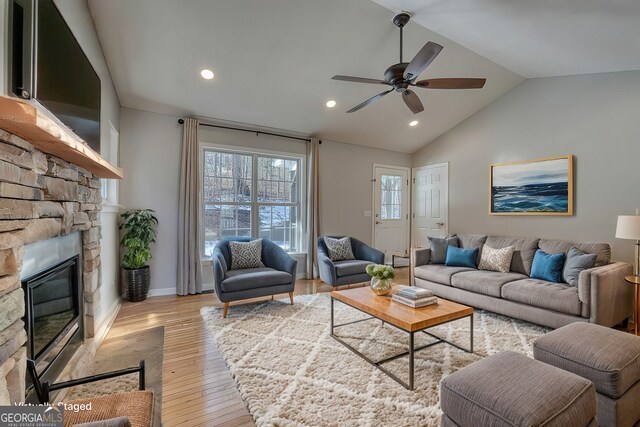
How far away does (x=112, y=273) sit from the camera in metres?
3.54

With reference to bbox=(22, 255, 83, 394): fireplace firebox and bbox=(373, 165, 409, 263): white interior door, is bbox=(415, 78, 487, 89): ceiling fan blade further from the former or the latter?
bbox=(373, 165, 409, 263): white interior door

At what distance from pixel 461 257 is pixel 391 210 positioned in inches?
89.3

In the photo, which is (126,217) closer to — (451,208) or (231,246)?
(231,246)

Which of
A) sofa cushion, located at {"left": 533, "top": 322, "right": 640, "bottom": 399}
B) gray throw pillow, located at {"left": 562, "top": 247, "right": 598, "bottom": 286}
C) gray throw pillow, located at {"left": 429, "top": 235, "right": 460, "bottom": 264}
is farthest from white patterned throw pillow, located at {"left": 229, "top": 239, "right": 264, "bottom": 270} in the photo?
gray throw pillow, located at {"left": 562, "top": 247, "right": 598, "bottom": 286}

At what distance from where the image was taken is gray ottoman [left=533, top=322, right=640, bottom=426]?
1.55 meters

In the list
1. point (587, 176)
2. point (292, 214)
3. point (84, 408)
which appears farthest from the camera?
point (292, 214)

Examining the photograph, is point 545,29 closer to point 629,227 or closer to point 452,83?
point 452,83

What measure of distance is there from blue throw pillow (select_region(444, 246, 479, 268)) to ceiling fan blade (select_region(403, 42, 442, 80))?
2.61 meters

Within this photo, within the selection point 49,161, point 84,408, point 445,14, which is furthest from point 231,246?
point 445,14

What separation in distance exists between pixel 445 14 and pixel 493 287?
2.91 meters

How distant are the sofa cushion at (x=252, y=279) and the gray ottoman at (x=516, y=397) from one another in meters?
2.38

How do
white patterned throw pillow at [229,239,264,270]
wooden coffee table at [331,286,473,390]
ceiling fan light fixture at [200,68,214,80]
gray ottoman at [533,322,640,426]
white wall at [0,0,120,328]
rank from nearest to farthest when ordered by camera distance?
gray ottoman at [533,322,640,426] → wooden coffee table at [331,286,473,390] → white wall at [0,0,120,328] → ceiling fan light fixture at [200,68,214,80] → white patterned throw pillow at [229,239,264,270]

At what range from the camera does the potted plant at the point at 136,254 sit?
379cm

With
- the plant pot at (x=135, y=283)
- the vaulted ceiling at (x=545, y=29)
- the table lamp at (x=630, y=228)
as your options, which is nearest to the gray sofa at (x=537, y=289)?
the table lamp at (x=630, y=228)
